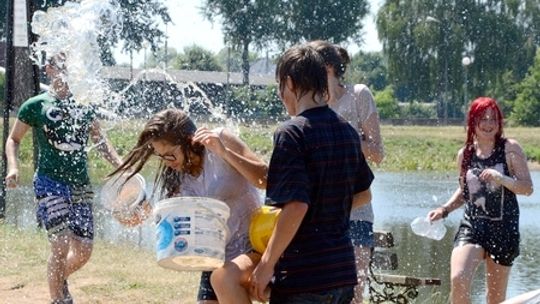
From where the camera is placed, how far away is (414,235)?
1309cm

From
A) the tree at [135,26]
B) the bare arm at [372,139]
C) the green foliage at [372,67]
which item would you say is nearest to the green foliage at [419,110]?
the green foliage at [372,67]

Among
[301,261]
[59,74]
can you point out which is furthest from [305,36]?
[301,261]

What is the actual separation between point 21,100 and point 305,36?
97.4 ft

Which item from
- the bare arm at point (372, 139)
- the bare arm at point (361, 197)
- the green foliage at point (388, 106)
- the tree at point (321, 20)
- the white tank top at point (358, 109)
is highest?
the tree at point (321, 20)

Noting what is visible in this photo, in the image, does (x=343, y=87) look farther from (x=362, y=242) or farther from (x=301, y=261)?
(x=301, y=261)

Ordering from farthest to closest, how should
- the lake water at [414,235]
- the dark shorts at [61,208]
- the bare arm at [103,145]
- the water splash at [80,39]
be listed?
the lake water at [414,235] → the water splash at [80,39] → the dark shorts at [61,208] → the bare arm at [103,145]

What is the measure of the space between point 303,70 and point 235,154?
45 centimetres

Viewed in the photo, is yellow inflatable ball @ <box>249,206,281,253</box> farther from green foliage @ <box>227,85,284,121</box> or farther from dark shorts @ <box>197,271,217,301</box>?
green foliage @ <box>227,85,284,121</box>

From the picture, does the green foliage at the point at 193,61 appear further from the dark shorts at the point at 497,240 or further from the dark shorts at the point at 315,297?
the dark shorts at the point at 315,297

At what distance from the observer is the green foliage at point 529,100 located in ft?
154

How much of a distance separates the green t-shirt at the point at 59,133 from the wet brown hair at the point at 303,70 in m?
2.87

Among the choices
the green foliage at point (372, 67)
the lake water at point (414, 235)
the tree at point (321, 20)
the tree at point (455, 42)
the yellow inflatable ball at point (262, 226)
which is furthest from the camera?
the green foliage at point (372, 67)

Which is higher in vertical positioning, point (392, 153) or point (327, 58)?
point (327, 58)

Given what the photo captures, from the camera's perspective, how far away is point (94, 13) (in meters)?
10.3
